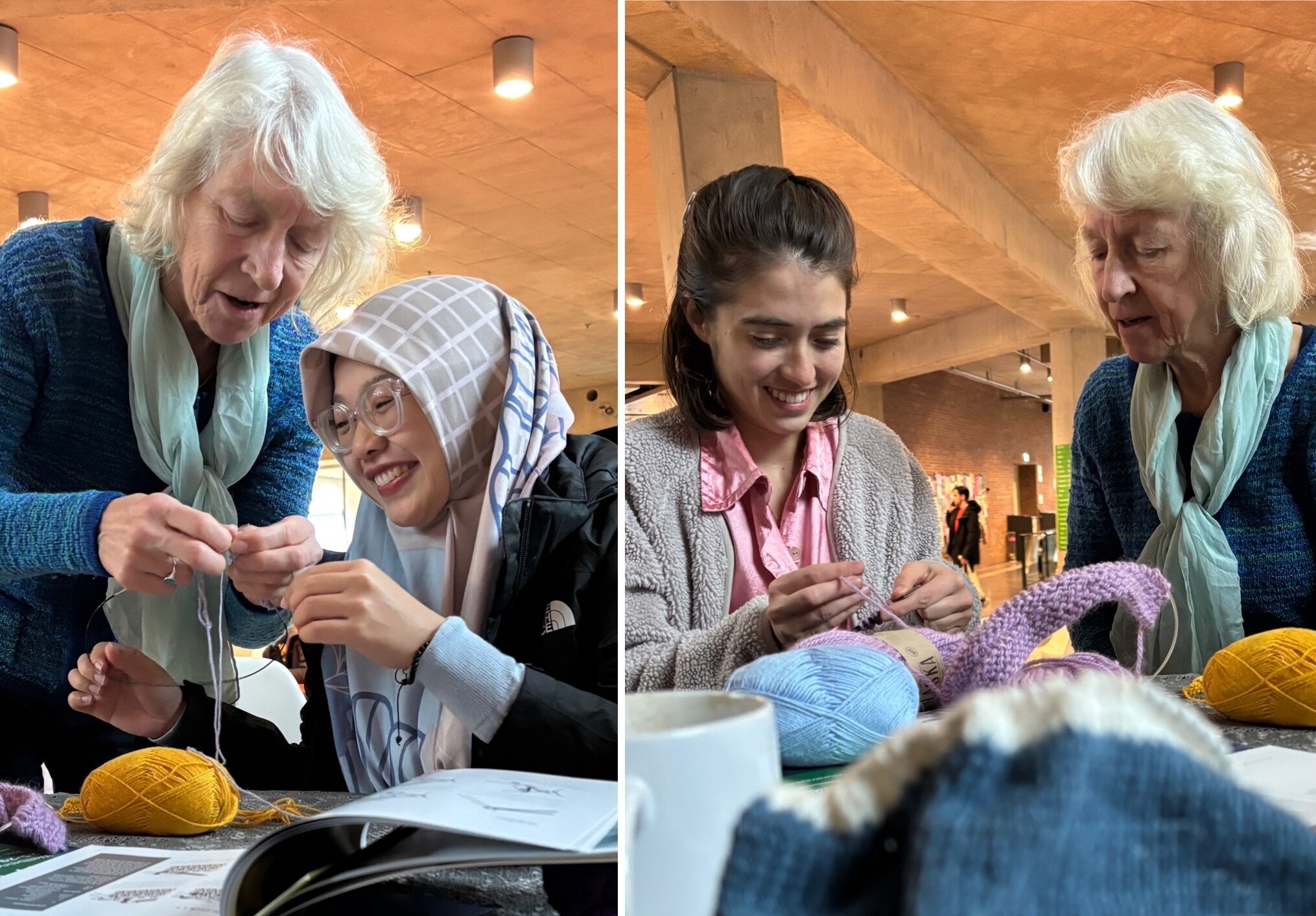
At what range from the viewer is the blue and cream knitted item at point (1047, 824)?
13cm

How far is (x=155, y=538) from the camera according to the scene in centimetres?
66

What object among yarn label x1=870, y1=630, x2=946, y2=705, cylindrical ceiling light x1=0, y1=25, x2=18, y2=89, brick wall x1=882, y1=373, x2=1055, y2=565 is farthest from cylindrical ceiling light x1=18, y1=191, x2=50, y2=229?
brick wall x1=882, y1=373, x2=1055, y2=565

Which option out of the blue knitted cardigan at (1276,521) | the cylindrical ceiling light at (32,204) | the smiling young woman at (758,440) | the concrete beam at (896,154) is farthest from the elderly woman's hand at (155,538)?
the concrete beam at (896,154)

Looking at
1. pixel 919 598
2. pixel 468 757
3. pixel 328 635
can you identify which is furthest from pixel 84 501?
pixel 919 598

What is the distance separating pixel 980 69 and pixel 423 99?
4.46ft

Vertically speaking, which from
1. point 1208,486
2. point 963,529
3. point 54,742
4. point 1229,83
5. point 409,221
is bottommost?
point 54,742

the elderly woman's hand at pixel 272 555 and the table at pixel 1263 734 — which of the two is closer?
the table at pixel 1263 734

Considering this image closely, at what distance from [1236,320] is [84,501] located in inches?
37.7

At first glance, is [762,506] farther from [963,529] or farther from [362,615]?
[963,529]

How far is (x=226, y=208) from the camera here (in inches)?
31.1

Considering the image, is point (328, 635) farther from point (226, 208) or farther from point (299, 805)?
point (226, 208)

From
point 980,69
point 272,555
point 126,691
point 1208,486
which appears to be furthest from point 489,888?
point 980,69

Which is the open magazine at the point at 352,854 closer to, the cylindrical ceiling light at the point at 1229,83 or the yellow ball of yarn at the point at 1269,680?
the yellow ball of yarn at the point at 1269,680

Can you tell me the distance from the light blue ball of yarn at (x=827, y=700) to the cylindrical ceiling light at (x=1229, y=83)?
2.45 m
